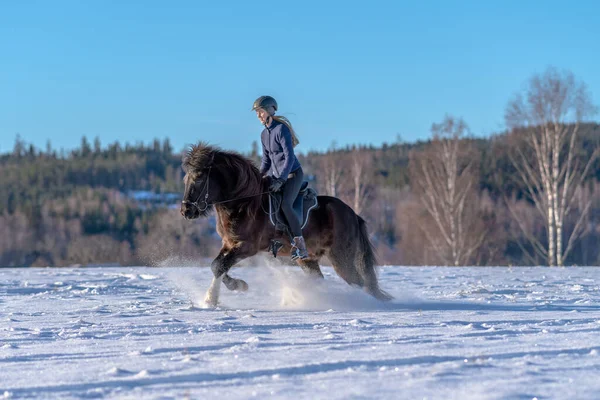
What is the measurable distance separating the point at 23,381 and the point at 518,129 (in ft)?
87.1

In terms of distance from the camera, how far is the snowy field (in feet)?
11.8

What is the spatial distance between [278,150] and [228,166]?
63cm

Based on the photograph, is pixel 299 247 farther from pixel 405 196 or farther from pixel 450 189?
pixel 405 196

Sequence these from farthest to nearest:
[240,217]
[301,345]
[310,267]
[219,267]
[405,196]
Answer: [405,196], [310,267], [240,217], [219,267], [301,345]

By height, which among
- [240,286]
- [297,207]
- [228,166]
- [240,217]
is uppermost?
[228,166]

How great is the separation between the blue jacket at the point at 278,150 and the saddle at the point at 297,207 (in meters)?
0.28

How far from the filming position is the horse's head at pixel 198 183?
306 inches

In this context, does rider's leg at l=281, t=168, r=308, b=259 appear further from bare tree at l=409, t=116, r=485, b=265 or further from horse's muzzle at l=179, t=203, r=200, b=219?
bare tree at l=409, t=116, r=485, b=265

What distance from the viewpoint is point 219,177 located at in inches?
319

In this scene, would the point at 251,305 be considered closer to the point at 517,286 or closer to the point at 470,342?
the point at 470,342

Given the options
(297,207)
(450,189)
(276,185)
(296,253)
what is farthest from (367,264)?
(450,189)

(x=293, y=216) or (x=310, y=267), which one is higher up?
(x=293, y=216)

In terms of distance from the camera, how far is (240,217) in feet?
26.4

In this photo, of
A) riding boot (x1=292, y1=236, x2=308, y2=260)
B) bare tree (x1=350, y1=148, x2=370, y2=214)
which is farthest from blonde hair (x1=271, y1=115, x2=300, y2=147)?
bare tree (x1=350, y1=148, x2=370, y2=214)
